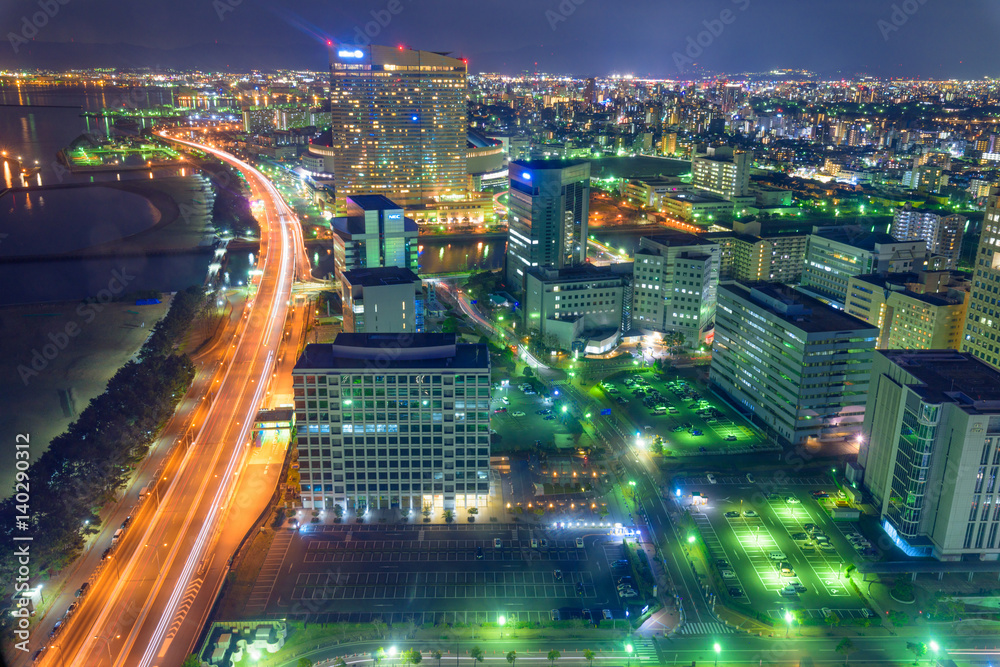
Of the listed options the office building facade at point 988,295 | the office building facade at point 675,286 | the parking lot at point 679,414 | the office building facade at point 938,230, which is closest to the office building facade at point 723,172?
the office building facade at point 938,230

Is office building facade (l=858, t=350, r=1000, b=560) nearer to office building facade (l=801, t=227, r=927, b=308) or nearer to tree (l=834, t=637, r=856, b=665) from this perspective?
tree (l=834, t=637, r=856, b=665)

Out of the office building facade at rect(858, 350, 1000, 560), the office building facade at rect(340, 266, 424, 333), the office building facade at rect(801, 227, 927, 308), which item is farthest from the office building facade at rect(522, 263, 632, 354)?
the office building facade at rect(858, 350, 1000, 560)

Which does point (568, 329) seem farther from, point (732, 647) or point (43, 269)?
point (43, 269)

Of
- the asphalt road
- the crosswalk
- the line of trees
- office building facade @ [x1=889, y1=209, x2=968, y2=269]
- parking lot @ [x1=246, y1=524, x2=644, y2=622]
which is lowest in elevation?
the crosswalk

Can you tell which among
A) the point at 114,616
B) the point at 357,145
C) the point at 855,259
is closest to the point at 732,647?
the point at 114,616

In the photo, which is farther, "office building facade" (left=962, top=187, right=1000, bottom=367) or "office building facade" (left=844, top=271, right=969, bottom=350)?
"office building facade" (left=844, top=271, right=969, bottom=350)

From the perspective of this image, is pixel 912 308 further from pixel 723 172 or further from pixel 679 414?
pixel 723 172

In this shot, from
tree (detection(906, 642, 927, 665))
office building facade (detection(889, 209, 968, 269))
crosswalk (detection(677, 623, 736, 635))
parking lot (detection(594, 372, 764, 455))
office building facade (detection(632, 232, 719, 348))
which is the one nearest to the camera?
tree (detection(906, 642, 927, 665))
